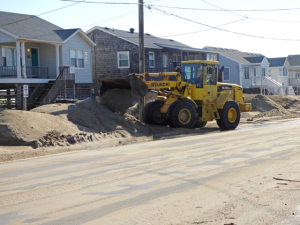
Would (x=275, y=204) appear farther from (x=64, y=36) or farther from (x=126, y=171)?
(x=64, y=36)

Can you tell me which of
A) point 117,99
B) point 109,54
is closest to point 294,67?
point 109,54

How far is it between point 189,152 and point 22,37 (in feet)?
58.1

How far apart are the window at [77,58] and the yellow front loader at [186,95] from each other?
11.9 metres

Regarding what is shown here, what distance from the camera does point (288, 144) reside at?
531 inches

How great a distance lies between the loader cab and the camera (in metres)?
19.5

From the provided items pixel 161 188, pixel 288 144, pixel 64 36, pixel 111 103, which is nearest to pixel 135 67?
pixel 64 36

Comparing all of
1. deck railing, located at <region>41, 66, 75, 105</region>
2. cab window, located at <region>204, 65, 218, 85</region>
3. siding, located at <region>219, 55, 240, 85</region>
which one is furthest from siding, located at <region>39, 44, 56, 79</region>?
siding, located at <region>219, 55, 240, 85</region>

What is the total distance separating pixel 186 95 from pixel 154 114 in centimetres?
189

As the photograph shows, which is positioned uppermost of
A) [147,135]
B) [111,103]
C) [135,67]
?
[135,67]

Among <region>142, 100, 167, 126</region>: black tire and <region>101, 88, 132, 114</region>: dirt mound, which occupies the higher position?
<region>101, 88, 132, 114</region>: dirt mound

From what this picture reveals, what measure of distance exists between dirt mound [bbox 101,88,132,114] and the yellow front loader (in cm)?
26

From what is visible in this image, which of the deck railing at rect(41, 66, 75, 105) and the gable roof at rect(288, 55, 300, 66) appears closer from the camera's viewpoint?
the deck railing at rect(41, 66, 75, 105)

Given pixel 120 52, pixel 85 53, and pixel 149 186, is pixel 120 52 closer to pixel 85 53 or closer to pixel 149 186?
pixel 85 53

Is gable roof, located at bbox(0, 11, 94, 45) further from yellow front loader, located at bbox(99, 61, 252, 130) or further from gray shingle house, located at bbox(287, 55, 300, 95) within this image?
gray shingle house, located at bbox(287, 55, 300, 95)
